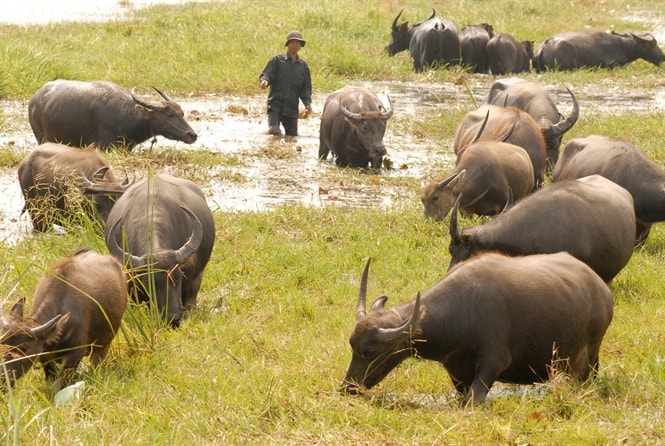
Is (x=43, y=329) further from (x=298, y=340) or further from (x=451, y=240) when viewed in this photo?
(x=451, y=240)

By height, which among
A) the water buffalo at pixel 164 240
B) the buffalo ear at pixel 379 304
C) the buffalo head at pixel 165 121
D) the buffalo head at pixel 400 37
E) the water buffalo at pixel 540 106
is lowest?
the buffalo head at pixel 400 37

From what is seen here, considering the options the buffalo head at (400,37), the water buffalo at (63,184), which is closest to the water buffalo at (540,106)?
the water buffalo at (63,184)

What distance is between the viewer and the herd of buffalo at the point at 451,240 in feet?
20.2

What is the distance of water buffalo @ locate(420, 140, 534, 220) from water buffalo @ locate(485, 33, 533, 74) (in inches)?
406

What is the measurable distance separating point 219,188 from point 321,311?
421 centimetres

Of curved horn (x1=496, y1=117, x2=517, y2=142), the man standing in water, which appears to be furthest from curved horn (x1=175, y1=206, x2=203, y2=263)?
the man standing in water

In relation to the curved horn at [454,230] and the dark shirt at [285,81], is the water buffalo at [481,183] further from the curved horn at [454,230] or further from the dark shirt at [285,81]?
the dark shirt at [285,81]

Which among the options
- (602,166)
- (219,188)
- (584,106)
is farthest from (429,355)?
(584,106)

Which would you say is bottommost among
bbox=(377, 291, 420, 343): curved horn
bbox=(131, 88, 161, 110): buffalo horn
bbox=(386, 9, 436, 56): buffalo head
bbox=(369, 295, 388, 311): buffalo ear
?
bbox=(386, 9, 436, 56): buffalo head

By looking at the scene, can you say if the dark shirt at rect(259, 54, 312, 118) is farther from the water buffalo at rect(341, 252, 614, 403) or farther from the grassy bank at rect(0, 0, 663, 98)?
the water buffalo at rect(341, 252, 614, 403)

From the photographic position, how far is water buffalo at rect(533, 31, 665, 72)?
21609 mm

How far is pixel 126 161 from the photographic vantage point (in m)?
12.3

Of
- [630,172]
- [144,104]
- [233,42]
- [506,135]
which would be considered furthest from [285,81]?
[630,172]

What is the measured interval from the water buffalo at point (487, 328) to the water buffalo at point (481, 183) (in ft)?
13.9
